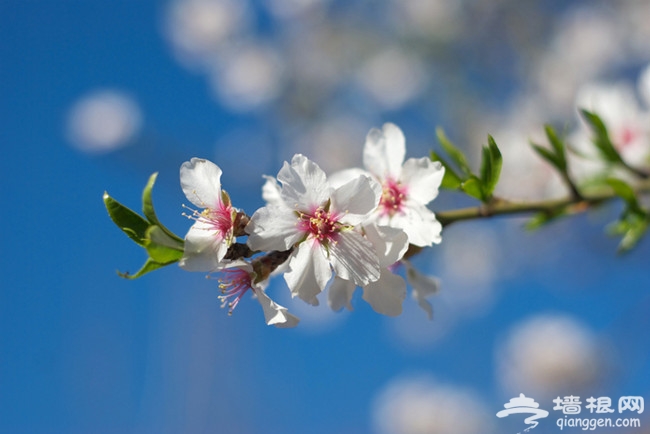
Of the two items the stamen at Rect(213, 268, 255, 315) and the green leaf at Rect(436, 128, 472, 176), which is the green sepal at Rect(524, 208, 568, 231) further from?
the stamen at Rect(213, 268, 255, 315)

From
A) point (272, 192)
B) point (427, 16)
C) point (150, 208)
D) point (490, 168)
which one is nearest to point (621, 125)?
point (490, 168)

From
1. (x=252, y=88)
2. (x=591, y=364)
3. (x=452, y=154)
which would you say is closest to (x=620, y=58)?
(x=591, y=364)

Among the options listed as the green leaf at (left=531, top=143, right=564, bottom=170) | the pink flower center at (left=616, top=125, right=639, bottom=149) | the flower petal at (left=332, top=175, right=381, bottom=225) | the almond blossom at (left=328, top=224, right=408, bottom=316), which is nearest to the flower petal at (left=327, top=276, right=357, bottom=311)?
the almond blossom at (left=328, top=224, right=408, bottom=316)

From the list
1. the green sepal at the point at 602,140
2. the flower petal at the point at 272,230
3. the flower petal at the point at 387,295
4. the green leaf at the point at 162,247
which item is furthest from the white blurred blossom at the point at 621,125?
the green leaf at the point at 162,247

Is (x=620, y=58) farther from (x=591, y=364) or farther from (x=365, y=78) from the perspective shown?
(x=591, y=364)

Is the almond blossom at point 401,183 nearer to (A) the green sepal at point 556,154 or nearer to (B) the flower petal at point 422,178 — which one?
(B) the flower petal at point 422,178

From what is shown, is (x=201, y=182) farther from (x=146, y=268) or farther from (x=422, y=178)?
(x=422, y=178)
